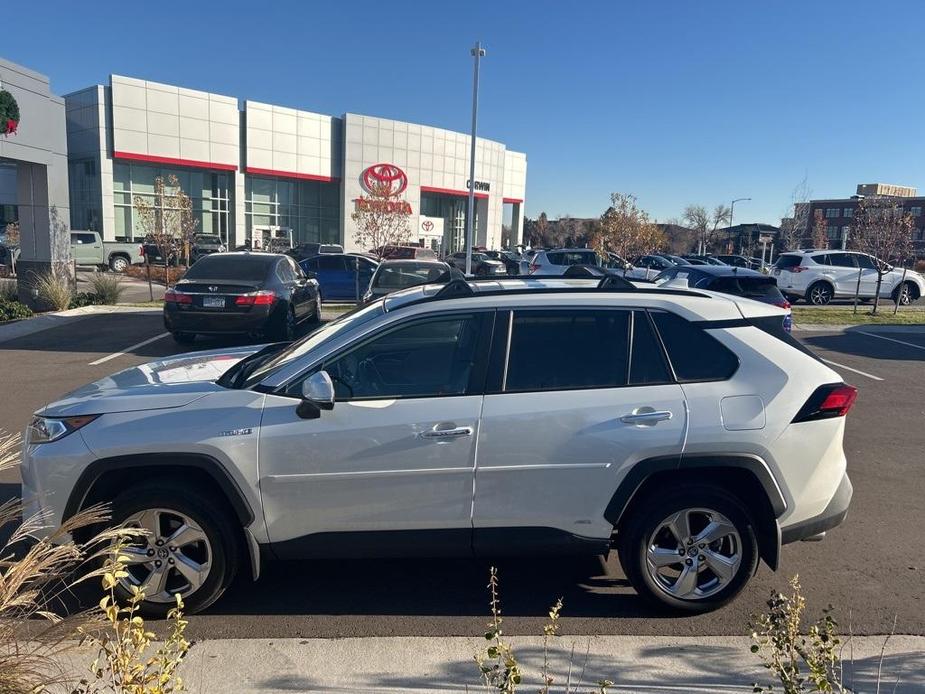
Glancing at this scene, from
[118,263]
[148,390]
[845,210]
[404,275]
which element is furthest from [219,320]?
[845,210]

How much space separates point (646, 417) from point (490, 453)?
0.82 metres

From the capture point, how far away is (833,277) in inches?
882

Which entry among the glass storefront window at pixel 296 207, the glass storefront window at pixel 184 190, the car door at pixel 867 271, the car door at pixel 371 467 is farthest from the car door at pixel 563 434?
the glass storefront window at pixel 296 207

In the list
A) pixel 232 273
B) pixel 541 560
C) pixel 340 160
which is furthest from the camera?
pixel 340 160

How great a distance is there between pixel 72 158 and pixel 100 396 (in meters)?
45.7

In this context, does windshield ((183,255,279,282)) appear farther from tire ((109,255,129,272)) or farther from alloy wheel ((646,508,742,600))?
tire ((109,255,129,272))

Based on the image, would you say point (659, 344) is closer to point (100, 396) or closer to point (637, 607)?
point (637, 607)

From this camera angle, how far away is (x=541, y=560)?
14.9 ft

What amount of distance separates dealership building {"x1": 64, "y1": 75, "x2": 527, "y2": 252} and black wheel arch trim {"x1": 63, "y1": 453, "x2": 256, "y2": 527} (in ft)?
120

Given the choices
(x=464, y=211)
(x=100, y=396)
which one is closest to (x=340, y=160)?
(x=464, y=211)

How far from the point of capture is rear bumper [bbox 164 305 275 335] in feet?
38.3

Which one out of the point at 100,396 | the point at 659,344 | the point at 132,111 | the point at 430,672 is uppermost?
the point at 132,111

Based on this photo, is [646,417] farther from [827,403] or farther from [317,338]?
[317,338]

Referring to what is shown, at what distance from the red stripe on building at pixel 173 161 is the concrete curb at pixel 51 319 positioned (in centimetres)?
2751
